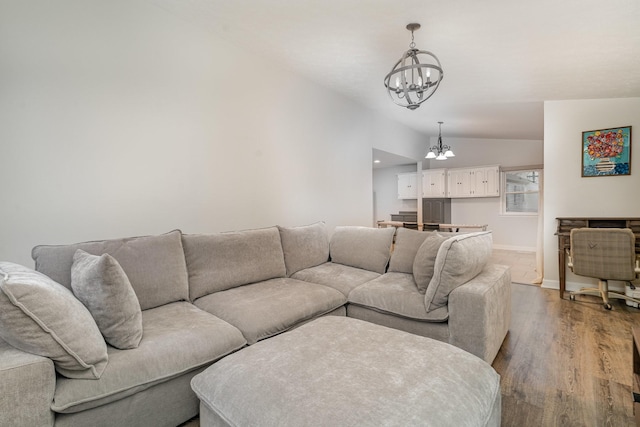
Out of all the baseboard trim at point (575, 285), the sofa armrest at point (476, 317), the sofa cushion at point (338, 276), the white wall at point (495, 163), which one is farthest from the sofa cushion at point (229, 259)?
the white wall at point (495, 163)

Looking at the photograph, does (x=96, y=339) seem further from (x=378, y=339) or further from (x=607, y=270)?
(x=607, y=270)

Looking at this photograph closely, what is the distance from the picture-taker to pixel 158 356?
4.78 feet

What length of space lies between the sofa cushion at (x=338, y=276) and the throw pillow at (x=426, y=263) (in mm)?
554

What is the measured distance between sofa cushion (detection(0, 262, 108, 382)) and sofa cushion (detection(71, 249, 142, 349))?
12 centimetres

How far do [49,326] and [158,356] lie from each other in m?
0.46

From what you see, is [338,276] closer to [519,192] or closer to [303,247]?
[303,247]

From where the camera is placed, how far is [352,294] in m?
2.53

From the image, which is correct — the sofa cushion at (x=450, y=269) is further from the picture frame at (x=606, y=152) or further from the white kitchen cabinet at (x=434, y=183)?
the white kitchen cabinet at (x=434, y=183)

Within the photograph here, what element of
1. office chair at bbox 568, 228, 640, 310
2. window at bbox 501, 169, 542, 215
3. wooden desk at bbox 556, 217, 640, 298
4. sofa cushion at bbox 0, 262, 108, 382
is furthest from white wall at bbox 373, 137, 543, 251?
sofa cushion at bbox 0, 262, 108, 382

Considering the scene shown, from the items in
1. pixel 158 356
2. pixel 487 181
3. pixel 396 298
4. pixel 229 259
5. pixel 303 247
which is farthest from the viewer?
pixel 487 181

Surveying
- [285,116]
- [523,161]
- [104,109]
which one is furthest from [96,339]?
[523,161]

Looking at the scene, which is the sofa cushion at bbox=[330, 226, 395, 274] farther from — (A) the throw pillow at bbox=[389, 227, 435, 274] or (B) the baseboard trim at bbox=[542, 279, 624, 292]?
(B) the baseboard trim at bbox=[542, 279, 624, 292]

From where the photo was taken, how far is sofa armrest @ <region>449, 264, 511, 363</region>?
194 cm

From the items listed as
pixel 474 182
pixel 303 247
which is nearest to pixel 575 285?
pixel 303 247
